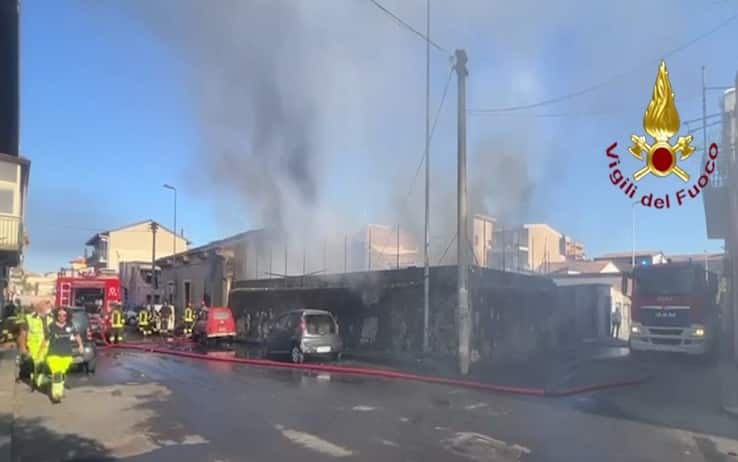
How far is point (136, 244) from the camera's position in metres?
65.2

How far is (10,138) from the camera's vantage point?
22.3 ft

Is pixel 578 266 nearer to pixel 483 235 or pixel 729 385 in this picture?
pixel 483 235

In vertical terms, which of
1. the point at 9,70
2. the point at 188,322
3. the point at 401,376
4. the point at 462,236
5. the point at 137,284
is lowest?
the point at 401,376

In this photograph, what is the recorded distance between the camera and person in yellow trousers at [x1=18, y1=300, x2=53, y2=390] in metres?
12.1

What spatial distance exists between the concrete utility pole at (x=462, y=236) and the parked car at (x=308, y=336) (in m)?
4.07

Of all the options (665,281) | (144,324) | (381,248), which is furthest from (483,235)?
(144,324)

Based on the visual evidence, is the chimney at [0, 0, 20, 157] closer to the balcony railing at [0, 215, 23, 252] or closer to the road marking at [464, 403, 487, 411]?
the road marking at [464, 403, 487, 411]

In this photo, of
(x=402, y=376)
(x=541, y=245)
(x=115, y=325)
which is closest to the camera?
(x=402, y=376)

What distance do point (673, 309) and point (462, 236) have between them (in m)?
6.54

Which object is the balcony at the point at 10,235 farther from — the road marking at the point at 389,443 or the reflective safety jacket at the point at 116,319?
the road marking at the point at 389,443

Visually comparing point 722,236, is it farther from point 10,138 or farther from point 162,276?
point 162,276

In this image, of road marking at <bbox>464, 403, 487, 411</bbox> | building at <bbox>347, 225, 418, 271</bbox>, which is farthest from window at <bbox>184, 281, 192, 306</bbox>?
road marking at <bbox>464, 403, 487, 411</bbox>

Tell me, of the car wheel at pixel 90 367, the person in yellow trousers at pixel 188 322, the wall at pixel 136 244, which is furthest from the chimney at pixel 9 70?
the wall at pixel 136 244

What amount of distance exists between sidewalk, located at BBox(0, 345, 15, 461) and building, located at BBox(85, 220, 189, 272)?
4678 cm
